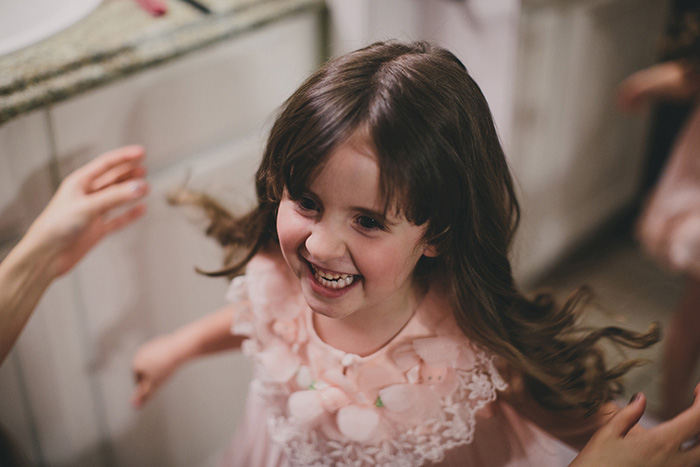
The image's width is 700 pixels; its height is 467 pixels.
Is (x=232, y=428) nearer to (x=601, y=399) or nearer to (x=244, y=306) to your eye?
(x=244, y=306)

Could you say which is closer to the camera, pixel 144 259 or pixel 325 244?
pixel 325 244

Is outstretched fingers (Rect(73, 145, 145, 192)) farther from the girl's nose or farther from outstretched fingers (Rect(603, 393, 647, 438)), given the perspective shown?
outstretched fingers (Rect(603, 393, 647, 438))

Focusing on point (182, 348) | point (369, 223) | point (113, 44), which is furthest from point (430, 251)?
point (113, 44)

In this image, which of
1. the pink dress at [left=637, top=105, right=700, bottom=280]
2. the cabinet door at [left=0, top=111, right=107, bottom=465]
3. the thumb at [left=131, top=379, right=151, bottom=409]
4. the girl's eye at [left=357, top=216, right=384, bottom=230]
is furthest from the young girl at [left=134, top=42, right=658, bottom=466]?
the pink dress at [left=637, top=105, right=700, bottom=280]

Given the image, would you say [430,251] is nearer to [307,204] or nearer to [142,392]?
[307,204]

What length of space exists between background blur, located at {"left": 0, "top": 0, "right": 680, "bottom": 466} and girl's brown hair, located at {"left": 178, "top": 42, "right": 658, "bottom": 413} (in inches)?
3.5

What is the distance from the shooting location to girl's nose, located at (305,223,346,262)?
61 centimetres

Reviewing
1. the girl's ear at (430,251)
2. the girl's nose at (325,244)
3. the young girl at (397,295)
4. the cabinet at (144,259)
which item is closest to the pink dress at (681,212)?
the young girl at (397,295)

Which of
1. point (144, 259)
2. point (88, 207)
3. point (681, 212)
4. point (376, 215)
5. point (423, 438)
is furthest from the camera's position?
point (681, 212)

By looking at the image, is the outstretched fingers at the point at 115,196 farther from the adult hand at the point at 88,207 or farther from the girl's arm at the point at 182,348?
the girl's arm at the point at 182,348

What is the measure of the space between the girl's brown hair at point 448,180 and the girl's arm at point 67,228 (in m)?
0.20

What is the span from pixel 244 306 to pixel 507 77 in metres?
0.57

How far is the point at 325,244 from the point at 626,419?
1.03ft

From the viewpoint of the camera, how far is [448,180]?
61 centimetres
